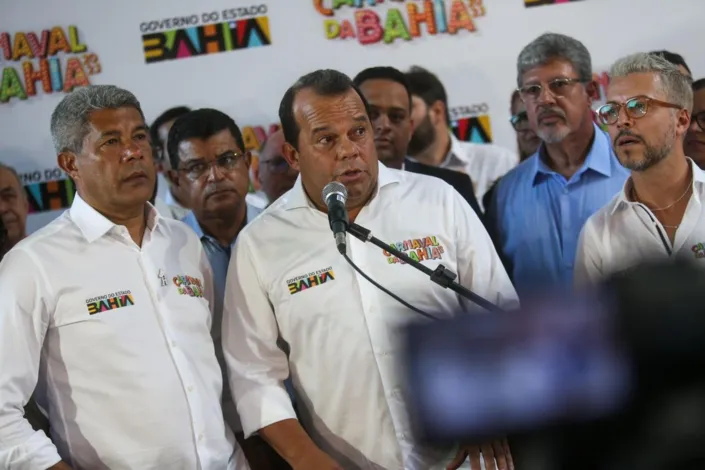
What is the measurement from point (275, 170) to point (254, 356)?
148 cm

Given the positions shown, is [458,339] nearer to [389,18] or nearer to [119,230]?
[119,230]

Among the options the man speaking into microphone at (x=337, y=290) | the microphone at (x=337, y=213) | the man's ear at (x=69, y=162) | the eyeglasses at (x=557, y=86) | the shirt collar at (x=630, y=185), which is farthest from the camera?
the eyeglasses at (x=557, y=86)

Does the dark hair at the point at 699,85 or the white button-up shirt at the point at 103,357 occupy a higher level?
the dark hair at the point at 699,85

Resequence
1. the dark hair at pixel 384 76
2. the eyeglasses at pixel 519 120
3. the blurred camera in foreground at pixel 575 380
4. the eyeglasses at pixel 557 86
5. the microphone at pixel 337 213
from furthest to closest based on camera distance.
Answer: the eyeglasses at pixel 519 120 → the dark hair at pixel 384 76 → the eyeglasses at pixel 557 86 → the microphone at pixel 337 213 → the blurred camera in foreground at pixel 575 380

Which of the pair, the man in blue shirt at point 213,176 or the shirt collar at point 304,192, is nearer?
the shirt collar at point 304,192

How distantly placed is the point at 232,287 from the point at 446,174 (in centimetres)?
135

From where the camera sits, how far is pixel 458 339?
3.03ft

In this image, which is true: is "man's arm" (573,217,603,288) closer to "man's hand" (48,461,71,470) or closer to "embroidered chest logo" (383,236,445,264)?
"embroidered chest logo" (383,236,445,264)

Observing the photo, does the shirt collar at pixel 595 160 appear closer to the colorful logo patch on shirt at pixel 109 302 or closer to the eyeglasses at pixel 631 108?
the eyeglasses at pixel 631 108

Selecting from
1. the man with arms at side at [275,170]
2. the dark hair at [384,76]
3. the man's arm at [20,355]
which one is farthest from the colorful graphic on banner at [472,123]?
the man's arm at [20,355]

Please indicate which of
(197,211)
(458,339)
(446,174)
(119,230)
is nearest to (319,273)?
(119,230)

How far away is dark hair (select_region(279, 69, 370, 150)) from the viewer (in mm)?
2914

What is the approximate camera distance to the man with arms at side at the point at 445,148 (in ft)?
15.0

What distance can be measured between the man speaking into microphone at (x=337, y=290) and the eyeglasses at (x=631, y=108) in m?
0.59
